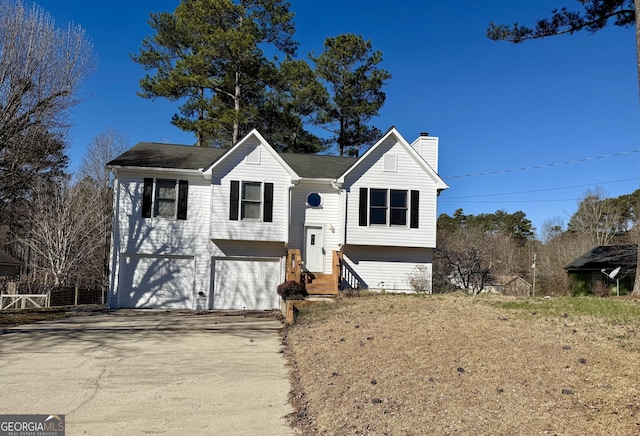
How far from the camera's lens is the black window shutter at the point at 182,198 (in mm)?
19312

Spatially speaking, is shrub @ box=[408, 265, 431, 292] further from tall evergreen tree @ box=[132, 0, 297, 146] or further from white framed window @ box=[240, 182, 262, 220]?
tall evergreen tree @ box=[132, 0, 297, 146]

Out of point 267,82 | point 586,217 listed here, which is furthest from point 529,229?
point 267,82

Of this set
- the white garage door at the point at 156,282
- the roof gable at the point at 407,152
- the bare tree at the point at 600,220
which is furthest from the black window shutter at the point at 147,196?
the bare tree at the point at 600,220

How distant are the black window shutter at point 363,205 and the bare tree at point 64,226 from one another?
15.6 meters

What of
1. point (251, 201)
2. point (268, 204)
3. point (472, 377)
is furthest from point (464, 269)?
point (472, 377)

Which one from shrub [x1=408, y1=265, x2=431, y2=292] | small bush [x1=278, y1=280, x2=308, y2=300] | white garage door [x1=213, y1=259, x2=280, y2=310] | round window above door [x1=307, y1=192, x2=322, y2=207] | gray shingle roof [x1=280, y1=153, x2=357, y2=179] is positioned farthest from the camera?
gray shingle roof [x1=280, y1=153, x2=357, y2=179]

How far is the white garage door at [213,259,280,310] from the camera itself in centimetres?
1927

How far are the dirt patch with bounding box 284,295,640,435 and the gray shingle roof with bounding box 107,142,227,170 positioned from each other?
11.7 m

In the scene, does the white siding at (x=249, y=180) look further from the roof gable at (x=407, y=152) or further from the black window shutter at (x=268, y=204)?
the roof gable at (x=407, y=152)

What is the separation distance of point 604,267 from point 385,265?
15933 millimetres

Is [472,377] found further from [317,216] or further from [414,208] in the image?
[317,216]

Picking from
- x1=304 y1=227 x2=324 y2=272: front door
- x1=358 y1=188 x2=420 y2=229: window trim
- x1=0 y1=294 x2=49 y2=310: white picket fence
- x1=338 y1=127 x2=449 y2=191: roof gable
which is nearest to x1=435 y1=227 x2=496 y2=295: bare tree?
x1=358 y1=188 x2=420 y2=229: window trim

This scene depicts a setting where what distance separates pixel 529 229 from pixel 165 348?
58.8m

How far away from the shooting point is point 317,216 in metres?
19.9
